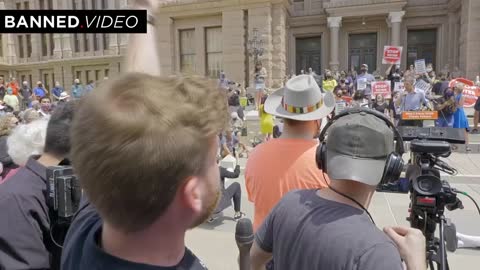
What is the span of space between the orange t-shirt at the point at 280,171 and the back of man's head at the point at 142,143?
143 cm

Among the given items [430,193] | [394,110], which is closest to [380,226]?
[430,193]

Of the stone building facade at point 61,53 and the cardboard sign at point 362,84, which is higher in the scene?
the stone building facade at point 61,53

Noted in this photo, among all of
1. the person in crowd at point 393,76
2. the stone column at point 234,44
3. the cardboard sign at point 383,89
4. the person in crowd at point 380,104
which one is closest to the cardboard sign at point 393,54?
the person in crowd at point 393,76

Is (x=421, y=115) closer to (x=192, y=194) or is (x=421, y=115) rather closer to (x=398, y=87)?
(x=398, y=87)

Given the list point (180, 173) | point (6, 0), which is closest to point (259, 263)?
point (180, 173)

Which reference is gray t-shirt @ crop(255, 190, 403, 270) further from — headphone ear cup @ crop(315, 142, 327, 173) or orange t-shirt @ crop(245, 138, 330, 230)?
orange t-shirt @ crop(245, 138, 330, 230)

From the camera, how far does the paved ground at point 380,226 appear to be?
4332 millimetres

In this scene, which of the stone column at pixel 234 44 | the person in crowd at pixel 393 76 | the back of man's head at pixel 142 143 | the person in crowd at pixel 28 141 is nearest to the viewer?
the back of man's head at pixel 142 143

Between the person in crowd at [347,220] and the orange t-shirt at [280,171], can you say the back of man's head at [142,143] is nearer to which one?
the person in crowd at [347,220]

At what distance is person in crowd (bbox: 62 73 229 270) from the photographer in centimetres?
89

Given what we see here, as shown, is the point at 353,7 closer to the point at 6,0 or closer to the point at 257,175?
the point at 257,175

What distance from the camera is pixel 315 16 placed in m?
28.1
